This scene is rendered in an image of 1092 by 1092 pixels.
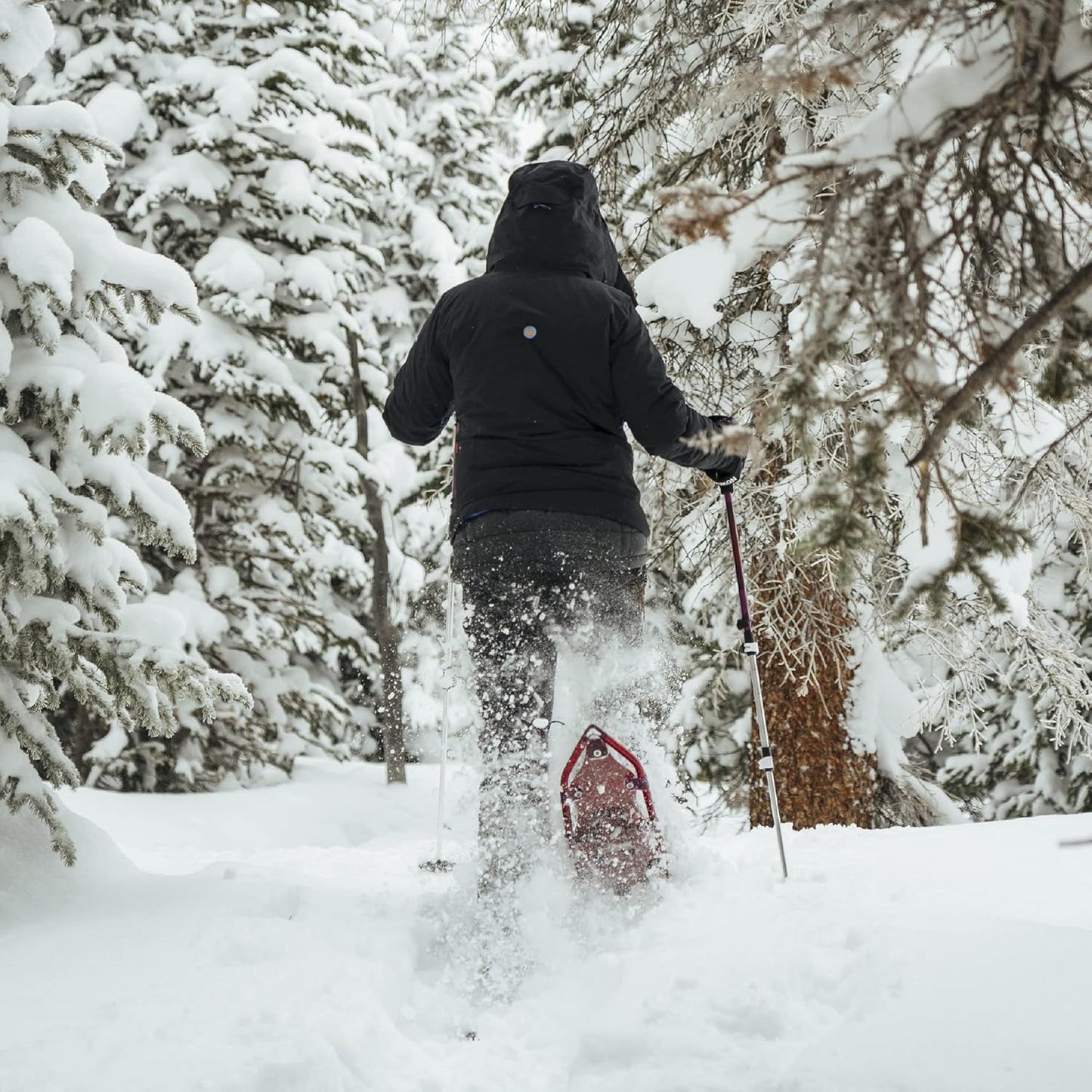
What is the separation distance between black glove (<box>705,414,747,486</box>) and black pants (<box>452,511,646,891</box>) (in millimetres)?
493

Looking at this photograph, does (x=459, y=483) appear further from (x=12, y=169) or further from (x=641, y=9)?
(x=641, y=9)

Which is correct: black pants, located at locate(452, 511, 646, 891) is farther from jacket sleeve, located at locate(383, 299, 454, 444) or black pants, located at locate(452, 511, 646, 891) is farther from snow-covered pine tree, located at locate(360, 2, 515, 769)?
snow-covered pine tree, located at locate(360, 2, 515, 769)

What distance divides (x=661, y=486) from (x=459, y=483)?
7.36 ft

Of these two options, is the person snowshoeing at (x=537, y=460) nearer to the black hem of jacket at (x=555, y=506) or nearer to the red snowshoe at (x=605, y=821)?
the black hem of jacket at (x=555, y=506)

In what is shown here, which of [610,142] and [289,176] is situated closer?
[610,142]

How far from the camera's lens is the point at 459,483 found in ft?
13.1

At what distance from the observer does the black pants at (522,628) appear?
382 cm

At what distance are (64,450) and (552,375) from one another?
2.03 m

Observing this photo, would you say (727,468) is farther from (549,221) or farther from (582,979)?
(582,979)

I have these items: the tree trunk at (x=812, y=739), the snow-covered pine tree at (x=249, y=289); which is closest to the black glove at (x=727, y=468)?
the tree trunk at (x=812, y=739)

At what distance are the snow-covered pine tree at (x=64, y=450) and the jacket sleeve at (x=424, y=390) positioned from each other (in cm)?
102

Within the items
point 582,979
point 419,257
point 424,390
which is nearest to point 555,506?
point 424,390

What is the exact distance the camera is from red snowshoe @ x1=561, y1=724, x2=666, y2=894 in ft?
12.6

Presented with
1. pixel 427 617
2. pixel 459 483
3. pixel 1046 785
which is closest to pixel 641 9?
pixel 459 483
